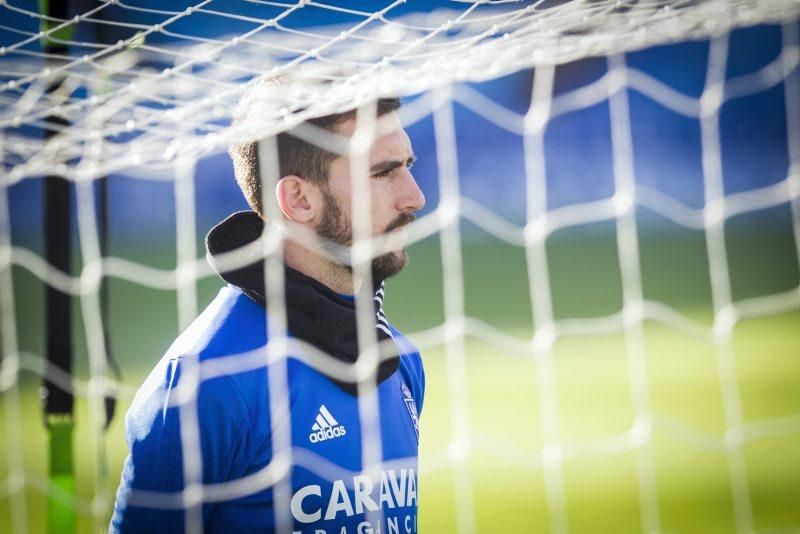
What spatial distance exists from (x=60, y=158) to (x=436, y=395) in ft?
7.79

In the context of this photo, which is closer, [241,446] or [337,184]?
[241,446]

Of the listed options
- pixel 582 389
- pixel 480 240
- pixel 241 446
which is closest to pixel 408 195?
pixel 241 446

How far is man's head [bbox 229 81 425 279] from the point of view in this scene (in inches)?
43.4

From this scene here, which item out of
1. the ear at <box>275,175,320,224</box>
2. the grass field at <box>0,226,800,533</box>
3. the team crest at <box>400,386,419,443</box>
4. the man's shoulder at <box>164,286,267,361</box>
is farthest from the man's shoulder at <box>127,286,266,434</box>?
the grass field at <box>0,226,800,533</box>

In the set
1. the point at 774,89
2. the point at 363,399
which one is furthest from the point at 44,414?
the point at 774,89

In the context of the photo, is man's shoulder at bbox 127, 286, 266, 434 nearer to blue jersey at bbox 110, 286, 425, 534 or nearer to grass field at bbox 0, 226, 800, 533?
blue jersey at bbox 110, 286, 425, 534

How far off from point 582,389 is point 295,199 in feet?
8.74

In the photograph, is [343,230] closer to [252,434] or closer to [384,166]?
[384,166]

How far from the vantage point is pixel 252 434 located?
100 cm

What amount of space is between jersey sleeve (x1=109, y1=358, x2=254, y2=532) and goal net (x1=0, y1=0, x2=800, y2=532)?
14 mm

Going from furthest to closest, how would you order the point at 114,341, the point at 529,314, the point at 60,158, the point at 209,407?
the point at 529,314 < the point at 114,341 < the point at 60,158 < the point at 209,407

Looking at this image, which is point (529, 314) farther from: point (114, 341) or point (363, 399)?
point (363, 399)

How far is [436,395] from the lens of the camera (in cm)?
350

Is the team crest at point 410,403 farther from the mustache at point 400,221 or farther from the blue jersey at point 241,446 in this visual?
the mustache at point 400,221
